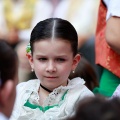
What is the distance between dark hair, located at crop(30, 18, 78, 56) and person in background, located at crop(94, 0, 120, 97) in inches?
7.1

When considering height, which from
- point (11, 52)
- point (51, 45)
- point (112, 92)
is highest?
point (11, 52)

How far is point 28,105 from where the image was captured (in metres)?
2.69

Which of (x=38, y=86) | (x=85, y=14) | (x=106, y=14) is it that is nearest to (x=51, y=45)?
(x=38, y=86)

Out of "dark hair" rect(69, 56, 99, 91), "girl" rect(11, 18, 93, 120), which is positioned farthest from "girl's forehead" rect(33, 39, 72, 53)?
"dark hair" rect(69, 56, 99, 91)

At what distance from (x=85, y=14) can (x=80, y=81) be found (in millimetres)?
2680

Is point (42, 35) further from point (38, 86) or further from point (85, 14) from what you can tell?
point (85, 14)

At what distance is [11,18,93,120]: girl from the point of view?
2633 millimetres

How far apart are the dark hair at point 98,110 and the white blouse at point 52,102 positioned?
35.3 inches

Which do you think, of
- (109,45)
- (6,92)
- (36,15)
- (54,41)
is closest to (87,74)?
(109,45)

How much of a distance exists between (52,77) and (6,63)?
0.70 m

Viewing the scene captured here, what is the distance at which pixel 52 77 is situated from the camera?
2.66 meters

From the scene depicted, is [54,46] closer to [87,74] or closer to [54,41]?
[54,41]

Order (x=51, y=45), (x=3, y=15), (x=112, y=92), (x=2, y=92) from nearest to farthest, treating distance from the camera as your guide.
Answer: (x=2, y=92), (x=51, y=45), (x=112, y=92), (x=3, y=15)

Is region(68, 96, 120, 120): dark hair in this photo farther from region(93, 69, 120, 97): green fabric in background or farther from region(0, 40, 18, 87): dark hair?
region(93, 69, 120, 97): green fabric in background
